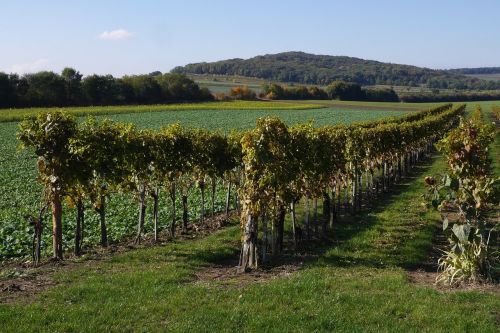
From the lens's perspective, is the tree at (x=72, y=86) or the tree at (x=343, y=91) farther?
the tree at (x=343, y=91)

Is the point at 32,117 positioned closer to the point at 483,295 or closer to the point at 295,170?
the point at 295,170

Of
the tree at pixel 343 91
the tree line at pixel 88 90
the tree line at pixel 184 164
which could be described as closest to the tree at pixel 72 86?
the tree line at pixel 88 90

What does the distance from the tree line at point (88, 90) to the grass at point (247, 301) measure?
263 feet

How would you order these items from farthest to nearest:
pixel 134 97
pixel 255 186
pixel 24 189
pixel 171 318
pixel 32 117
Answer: pixel 134 97 < pixel 24 189 < pixel 32 117 < pixel 255 186 < pixel 171 318

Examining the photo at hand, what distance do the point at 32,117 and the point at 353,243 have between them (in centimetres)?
933

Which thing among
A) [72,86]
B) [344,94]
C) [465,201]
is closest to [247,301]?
[465,201]

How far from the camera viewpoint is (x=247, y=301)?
9.78 meters

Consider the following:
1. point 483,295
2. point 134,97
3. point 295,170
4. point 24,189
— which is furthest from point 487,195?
point 134,97

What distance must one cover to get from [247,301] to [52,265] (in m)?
5.67

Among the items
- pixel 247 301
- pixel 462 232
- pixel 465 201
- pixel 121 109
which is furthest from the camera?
pixel 121 109

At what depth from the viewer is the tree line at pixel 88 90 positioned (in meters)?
85.6

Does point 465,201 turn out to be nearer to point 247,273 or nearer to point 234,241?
point 247,273

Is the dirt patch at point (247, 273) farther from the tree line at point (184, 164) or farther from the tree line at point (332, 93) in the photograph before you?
the tree line at point (332, 93)

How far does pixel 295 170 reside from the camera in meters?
14.9
